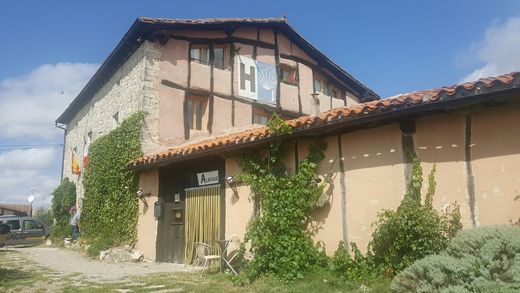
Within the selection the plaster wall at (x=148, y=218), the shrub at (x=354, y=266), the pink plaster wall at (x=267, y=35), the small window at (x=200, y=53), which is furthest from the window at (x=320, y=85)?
the shrub at (x=354, y=266)

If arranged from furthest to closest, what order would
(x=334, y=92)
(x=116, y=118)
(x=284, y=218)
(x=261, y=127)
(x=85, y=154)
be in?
(x=334, y=92), (x=85, y=154), (x=116, y=118), (x=261, y=127), (x=284, y=218)

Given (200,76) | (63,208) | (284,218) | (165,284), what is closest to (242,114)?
(200,76)

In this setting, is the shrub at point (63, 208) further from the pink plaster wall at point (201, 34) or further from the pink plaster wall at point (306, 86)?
the pink plaster wall at point (306, 86)

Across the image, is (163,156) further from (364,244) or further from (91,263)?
(364,244)

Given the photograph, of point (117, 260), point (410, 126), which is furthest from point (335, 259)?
point (117, 260)

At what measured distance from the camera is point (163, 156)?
11.3 meters

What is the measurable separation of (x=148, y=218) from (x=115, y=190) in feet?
6.33

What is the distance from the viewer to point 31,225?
20.0 metres

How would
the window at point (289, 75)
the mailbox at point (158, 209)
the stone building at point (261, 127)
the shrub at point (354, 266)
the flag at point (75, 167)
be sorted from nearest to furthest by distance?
1. the stone building at point (261, 127)
2. the shrub at point (354, 266)
3. the mailbox at point (158, 209)
4. the window at point (289, 75)
5. the flag at point (75, 167)

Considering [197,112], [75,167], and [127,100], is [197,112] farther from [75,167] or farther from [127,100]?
[75,167]

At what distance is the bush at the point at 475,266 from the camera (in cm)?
478

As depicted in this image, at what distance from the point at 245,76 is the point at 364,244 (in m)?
10.1

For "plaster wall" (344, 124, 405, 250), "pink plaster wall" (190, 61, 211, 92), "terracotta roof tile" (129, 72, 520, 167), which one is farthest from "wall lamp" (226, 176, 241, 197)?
"pink plaster wall" (190, 61, 211, 92)

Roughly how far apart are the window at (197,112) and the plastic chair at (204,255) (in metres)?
5.69
